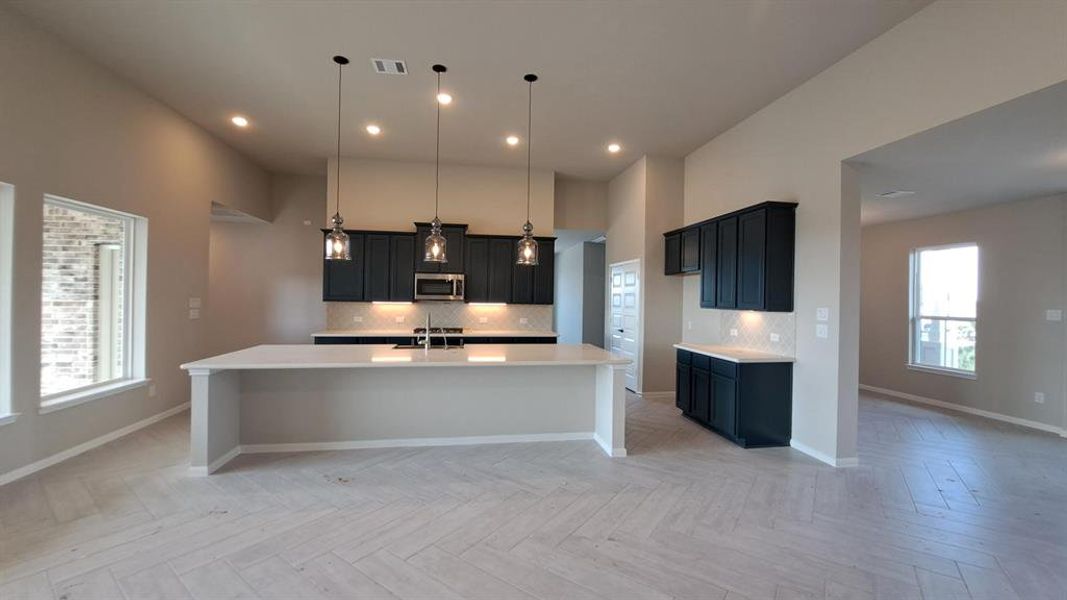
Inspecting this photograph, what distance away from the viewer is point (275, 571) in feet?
7.20

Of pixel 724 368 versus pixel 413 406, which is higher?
pixel 724 368

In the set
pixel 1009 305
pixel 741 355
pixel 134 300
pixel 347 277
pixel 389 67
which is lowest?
pixel 741 355

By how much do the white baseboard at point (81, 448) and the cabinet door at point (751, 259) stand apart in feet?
20.0

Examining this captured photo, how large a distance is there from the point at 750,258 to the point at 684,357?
1.39 m

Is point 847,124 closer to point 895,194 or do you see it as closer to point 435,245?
point 895,194

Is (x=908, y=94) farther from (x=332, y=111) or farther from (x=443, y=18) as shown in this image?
(x=332, y=111)

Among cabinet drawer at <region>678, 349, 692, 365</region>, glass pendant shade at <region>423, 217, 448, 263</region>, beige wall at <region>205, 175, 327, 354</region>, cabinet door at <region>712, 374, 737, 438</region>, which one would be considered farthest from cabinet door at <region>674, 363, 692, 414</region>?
beige wall at <region>205, 175, 327, 354</region>

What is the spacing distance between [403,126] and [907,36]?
15.3 ft

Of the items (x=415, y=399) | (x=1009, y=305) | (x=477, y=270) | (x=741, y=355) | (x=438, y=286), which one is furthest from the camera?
(x=477, y=270)

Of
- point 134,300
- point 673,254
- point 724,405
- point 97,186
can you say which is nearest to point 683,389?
point 724,405

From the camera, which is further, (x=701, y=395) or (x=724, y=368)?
(x=701, y=395)

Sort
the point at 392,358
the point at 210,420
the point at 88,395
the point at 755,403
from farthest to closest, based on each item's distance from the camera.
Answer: the point at 755,403
the point at 88,395
the point at 392,358
the point at 210,420

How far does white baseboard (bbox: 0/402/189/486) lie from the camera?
3189 millimetres

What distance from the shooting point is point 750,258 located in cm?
436
